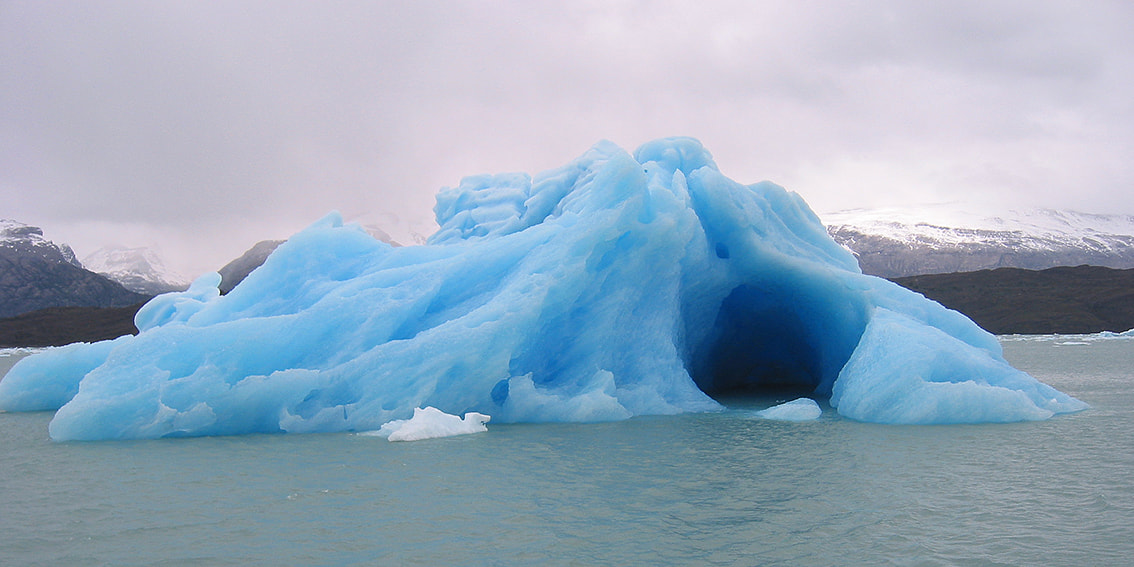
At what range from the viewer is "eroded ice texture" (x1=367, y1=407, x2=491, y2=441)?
26.3 ft

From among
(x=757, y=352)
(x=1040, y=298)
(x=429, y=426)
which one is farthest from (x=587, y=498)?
(x=1040, y=298)

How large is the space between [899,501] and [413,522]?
3.15 metres

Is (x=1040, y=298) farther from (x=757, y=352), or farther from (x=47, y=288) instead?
(x=47, y=288)

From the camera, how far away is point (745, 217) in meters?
11.8

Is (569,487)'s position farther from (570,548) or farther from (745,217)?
(745,217)

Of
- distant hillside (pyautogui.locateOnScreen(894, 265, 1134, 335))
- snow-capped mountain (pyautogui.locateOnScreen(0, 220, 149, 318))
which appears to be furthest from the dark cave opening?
snow-capped mountain (pyautogui.locateOnScreen(0, 220, 149, 318))

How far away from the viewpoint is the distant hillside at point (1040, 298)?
50.9m

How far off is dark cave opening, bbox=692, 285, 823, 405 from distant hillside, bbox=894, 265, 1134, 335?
1663 inches

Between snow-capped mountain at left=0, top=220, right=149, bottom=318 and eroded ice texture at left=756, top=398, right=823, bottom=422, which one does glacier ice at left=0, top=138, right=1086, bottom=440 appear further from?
snow-capped mountain at left=0, top=220, right=149, bottom=318

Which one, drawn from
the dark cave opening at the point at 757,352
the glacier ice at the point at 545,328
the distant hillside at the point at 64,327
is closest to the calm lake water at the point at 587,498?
the glacier ice at the point at 545,328

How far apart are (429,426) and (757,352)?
33.1 ft

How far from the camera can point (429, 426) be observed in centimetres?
817

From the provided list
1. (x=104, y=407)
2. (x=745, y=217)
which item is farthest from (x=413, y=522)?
(x=745, y=217)

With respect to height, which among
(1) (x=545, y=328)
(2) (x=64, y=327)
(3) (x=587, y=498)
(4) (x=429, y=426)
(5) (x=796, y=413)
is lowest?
(3) (x=587, y=498)
